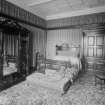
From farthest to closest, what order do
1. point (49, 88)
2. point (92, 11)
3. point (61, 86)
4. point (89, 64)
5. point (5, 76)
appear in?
point (89, 64) < point (92, 11) < point (5, 76) < point (49, 88) < point (61, 86)

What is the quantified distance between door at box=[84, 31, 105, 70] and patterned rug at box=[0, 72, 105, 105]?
1837mm

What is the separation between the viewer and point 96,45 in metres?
4.67

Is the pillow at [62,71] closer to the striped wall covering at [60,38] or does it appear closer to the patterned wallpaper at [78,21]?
the striped wall covering at [60,38]

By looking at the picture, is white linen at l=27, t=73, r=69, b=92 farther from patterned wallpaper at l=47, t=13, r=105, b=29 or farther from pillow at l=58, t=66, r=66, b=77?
patterned wallpaper at l=47, t=13, r=105, b=29

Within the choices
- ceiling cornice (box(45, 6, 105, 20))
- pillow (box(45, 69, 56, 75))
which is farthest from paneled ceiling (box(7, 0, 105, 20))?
pillow (box(45, 69, 56, 75))

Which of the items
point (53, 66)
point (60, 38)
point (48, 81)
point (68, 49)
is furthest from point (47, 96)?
point (60, 38)

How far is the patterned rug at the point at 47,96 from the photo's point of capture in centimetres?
239

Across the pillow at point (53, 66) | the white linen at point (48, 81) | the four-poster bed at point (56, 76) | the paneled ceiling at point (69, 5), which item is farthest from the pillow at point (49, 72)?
the paneled ceiling at point (69, 5)

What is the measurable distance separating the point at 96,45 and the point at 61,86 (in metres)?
3.00

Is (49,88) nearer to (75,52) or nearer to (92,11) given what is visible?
(75,52)

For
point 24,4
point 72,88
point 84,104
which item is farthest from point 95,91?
point 24,4

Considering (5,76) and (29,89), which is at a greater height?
(5,76)

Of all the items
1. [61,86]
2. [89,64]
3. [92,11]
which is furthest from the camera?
[89,64]

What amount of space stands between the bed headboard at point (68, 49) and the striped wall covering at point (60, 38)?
0.19m
